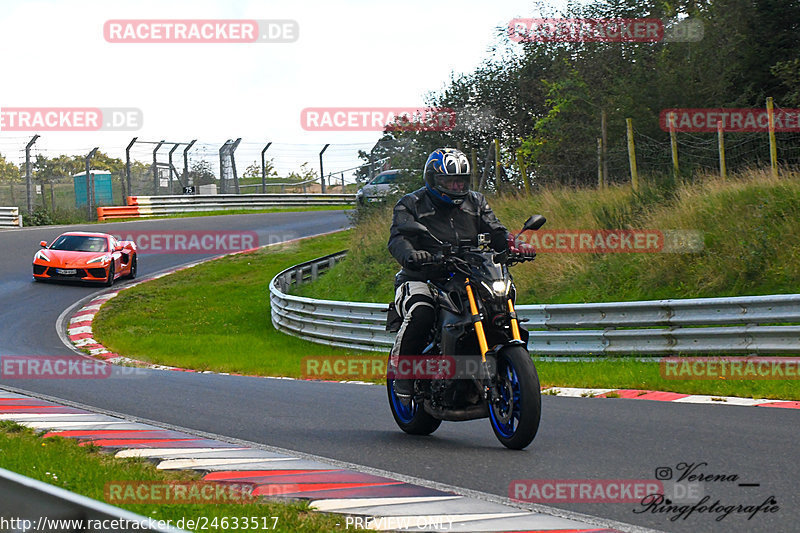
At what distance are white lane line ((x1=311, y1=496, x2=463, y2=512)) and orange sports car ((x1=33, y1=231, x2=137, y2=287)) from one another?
2154 centimetres

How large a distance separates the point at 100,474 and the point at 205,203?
131ft

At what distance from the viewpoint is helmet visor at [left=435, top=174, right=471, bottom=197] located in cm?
705

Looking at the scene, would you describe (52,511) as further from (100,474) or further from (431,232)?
Result: (431,232)

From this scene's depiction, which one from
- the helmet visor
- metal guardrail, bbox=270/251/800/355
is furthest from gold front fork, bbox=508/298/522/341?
metal guardrail, bbox=270/251/800/355

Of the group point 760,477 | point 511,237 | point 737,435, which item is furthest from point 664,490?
point 511,237

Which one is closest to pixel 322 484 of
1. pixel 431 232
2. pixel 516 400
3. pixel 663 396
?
pixel 516 400

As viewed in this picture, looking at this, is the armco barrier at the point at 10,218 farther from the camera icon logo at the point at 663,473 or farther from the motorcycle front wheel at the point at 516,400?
the camera icon logo at the point at 663,473

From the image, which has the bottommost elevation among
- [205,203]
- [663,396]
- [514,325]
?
[663,396]

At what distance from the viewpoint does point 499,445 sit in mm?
6922

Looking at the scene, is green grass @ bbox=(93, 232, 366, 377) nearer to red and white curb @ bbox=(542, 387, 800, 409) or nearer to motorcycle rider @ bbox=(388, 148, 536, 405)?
red and white curb @ bbox=(542, 387, 800, 409)

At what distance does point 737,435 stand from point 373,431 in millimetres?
2740

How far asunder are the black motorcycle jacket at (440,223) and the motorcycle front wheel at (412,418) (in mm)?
921

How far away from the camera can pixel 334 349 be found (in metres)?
18.2

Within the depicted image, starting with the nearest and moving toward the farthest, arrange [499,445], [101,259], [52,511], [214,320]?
[52,511] → [499,445] → [214,320] → [101,259]
